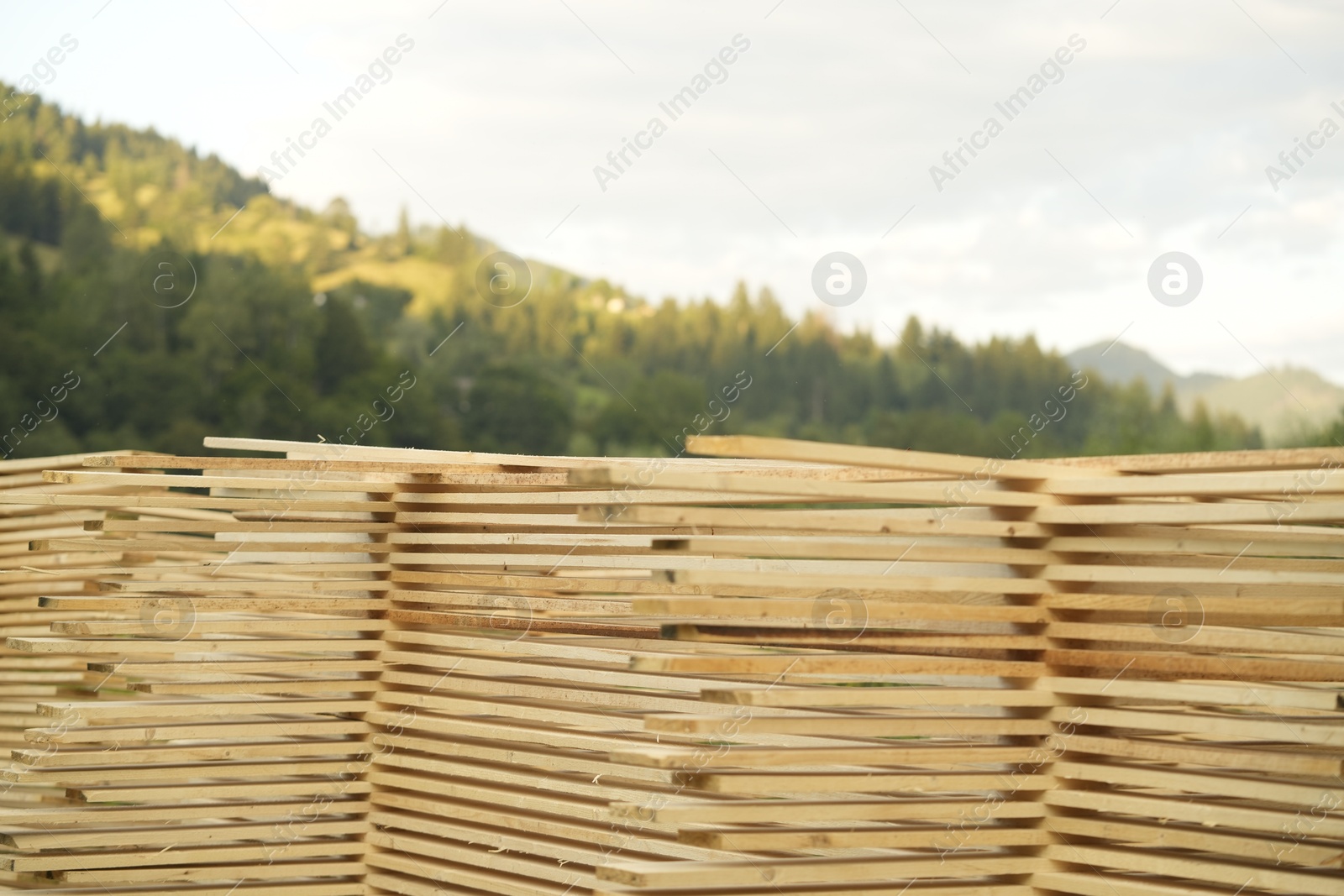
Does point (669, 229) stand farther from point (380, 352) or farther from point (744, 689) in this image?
point (744, 689)

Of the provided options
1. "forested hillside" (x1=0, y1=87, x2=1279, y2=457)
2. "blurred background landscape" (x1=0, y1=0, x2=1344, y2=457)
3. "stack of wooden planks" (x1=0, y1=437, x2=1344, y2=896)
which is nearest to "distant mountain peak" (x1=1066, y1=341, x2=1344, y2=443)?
"blurred background landscape" (x1=0, y1=0, x2=1344, y2=457)

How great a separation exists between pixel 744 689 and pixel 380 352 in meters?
51.0

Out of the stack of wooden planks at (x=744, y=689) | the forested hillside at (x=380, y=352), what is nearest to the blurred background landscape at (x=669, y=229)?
the forested hillside at (x=380, y=352)

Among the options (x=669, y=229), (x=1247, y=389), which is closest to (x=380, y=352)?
(x=669, y=229)

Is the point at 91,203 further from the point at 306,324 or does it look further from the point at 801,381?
the point at 801,381

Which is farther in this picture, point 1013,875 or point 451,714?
point 451,714

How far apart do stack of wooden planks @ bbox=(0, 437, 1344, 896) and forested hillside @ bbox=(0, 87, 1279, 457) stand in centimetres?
3778

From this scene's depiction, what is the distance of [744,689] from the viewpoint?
305cm

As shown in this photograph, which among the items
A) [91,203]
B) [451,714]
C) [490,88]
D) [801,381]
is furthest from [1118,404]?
[451,714]

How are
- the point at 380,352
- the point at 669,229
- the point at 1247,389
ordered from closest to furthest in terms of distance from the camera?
1. the point at 380,352
2. the point at 669,229
3. the point at 1247,389

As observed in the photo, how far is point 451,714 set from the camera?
16.0 ft

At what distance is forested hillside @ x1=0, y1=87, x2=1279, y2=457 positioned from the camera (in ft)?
146

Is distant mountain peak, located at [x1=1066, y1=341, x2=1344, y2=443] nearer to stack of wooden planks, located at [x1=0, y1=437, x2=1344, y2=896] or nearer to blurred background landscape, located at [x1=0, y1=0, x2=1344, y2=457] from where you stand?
blurred background landscape, located at [x1=0, y1=0, x2=1344, y2=457]

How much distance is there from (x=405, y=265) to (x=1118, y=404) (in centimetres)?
3268
